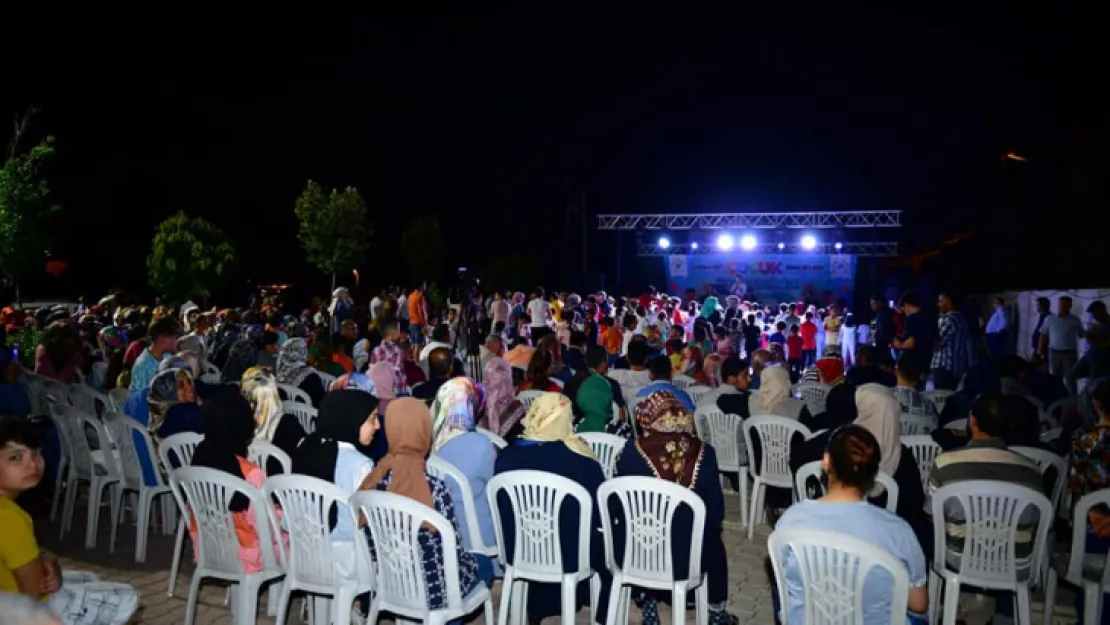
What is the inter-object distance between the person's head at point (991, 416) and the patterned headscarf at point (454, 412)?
110 inches

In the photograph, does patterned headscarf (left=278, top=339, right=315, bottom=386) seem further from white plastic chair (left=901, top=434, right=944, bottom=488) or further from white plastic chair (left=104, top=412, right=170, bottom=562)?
white plastic chair (left=901, top=434, right=944, bottom=488)

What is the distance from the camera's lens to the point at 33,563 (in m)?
2.50

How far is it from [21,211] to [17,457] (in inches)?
417

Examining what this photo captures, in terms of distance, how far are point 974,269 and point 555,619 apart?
24.0 metres

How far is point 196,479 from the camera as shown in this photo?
3.82 meters

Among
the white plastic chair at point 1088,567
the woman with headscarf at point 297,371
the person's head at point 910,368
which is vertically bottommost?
the white plastic chair at point 1088,567

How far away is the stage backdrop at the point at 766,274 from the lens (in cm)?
2666

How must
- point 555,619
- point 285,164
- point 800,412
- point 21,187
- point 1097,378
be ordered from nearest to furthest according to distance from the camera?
point 555,619
point 800,412
point 1097,378
point 21,187
point 285,164

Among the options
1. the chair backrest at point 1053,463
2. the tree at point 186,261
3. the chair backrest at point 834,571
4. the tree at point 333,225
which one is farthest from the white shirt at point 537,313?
the chair backrest at point 834,571

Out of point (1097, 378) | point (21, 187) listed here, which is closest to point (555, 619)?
point (1097, 378)

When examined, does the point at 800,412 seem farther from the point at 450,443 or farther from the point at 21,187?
the point at 21,187

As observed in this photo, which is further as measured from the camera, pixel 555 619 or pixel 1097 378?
pixel 1097 378

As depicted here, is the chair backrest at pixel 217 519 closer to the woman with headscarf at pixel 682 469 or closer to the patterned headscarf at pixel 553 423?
the patterned headscarf at pixel 553 423

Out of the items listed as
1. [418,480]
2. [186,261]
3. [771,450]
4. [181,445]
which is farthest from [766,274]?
[418,480]
